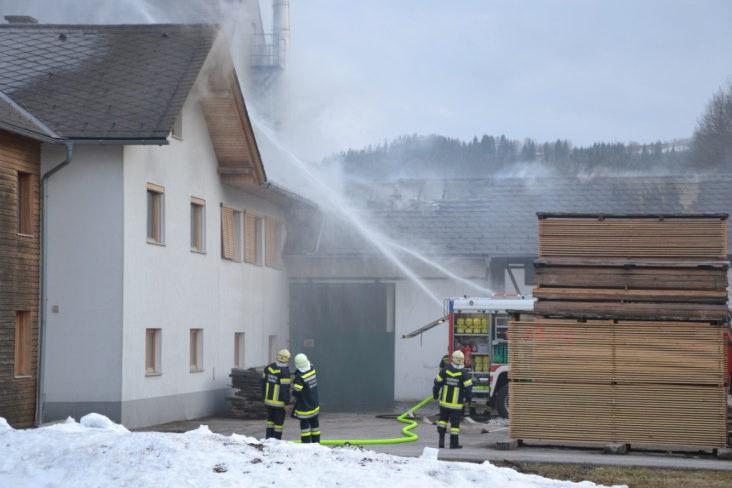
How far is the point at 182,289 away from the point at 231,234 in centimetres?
370

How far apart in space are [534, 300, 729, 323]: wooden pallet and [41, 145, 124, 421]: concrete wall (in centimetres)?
803

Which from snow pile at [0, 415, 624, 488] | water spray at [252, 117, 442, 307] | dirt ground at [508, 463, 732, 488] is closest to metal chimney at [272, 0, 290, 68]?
water spray at [252, 117, 442, 307]

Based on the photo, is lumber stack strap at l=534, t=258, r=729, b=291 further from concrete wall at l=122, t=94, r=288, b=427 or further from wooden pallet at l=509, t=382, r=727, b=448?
concrete wall at l=122, t=94, r=288, b=427

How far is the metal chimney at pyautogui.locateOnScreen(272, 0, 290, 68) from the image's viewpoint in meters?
50.7

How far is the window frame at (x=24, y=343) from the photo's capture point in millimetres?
21781

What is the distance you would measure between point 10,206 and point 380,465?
1070cm

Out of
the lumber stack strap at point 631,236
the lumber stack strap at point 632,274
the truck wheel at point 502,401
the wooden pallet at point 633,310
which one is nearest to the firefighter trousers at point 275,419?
the wooden pallet at point 633,310

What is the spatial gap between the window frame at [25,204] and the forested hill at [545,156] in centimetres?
2426

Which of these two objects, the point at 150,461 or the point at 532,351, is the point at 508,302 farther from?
the point at 150,461

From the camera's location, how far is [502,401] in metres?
25.2

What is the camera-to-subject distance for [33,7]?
43875mm

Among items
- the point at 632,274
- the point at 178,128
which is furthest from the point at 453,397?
the point at 178,128

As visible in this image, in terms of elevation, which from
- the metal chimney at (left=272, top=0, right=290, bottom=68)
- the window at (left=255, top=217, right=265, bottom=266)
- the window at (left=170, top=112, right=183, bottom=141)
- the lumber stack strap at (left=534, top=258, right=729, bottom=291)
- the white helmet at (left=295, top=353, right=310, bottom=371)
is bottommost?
the white helmet at (left=295, top=353, right=310, bottom=371)

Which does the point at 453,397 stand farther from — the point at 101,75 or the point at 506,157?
the point at 506,157
